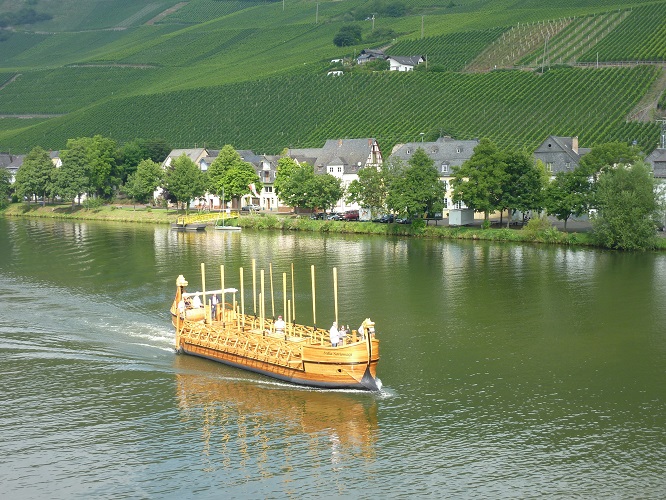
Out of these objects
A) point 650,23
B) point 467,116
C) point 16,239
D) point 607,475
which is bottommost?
point 607,475

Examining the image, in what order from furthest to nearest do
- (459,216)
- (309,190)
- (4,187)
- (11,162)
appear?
(11,162) → (4,187) → (309,190) → (459,216)

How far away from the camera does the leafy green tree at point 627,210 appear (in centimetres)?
8256

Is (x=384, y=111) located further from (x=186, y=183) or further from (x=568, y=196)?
(x=568, y=196)

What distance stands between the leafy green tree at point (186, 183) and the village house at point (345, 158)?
15289 mm

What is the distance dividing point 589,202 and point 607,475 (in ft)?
204

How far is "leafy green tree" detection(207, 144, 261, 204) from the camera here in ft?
404

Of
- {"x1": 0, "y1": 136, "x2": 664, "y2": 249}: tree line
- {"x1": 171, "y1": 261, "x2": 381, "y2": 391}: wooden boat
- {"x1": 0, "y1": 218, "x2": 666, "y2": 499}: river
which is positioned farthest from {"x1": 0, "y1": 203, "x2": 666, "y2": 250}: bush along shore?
{"x1": 171, "y1": 261, "x2": 381, "y2": 391}: wooden boat

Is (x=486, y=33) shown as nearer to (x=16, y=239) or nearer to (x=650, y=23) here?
(x=650, y=23)

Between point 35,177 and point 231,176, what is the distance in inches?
1280

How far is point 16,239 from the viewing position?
96812mm

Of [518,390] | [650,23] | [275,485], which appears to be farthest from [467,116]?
[275,485]

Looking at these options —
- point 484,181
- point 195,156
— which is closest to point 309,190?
point 484,181

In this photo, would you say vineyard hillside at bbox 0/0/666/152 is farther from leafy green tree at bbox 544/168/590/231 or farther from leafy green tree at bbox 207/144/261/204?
leafy green tree at bbox 544/168/590/231

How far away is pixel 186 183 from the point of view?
123 m
